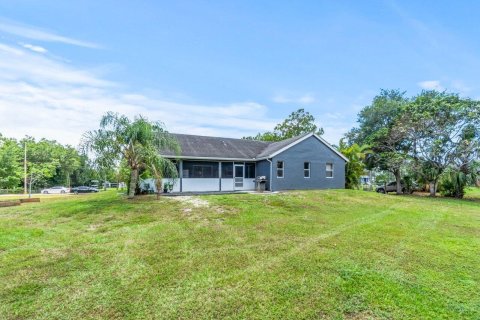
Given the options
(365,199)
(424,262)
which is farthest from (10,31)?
(365,199)

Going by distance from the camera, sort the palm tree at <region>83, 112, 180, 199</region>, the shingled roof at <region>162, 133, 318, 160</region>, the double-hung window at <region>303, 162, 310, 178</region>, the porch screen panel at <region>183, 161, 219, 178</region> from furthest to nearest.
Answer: the double-hung window at <region>303, 162, 310, 178</region>, the shingled roof at <region>162, 133, 318, 160</region>, the porch screen panel at <region>183, 161, 219, 178</region>, the palm tree at <region>83, 112, 180, 199</region>

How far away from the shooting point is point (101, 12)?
11.0m

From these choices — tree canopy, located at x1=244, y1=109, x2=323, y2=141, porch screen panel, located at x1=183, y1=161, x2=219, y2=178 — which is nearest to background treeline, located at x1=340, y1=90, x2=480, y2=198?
porch screen panel, located at x1=183, y1=161, x2=219, y2=178

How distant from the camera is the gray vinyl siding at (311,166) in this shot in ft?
62.1

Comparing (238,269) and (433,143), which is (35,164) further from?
(433,143)

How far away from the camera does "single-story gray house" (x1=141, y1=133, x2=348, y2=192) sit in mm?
17812

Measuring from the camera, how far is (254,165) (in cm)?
2030

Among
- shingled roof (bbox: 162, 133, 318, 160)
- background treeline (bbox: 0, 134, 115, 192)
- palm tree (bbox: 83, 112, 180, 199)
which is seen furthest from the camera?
background treeline (bbox: 0, 134, 115, 192)

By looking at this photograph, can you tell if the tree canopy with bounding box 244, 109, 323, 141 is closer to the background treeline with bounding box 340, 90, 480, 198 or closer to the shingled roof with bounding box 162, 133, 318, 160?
the background treeline with bounding box 340, 90, 480, 198

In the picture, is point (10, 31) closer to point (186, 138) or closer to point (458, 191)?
point (186, 138)

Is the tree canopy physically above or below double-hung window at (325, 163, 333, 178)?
above

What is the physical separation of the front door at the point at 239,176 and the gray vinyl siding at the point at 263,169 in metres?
1.26

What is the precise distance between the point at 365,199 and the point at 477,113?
42.0ft

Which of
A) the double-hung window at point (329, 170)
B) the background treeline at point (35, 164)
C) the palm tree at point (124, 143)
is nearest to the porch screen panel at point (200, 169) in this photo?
the palm tree at point (124, 143)
